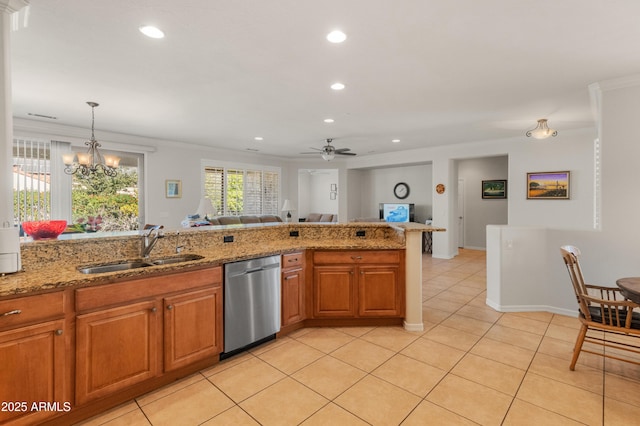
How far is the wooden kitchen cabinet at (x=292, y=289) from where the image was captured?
3.01 m

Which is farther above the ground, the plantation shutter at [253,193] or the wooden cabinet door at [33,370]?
the plantation shutter at [253,193]

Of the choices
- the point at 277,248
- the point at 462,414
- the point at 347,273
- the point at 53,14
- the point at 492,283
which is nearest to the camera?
the point at 462,414

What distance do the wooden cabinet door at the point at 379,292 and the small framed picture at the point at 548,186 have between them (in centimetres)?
446

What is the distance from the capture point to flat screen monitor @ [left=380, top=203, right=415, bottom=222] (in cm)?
876

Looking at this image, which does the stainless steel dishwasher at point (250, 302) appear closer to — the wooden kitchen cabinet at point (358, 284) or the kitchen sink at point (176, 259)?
the kitchen sink at point (176, 259)

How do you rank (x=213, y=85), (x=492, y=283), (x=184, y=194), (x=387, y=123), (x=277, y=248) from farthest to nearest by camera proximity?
(x=184, y=194) < (x=387, y=123) < (x=492, y=283) < (x=213, y=85) < (x=277, y=248)

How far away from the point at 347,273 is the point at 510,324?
74.7 inches

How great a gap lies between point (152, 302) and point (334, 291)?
174 cm

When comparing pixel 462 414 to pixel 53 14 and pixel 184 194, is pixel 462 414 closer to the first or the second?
pixel 53 14

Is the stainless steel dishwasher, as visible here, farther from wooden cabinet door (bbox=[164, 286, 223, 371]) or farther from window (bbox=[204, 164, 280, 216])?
window (bbox=[204, 164, 280, 216])

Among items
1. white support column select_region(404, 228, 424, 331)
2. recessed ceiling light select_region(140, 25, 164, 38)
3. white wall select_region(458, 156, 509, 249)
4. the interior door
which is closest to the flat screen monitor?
the interior door

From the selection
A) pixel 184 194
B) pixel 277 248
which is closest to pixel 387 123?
pixel 277 248

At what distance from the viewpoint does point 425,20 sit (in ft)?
7.13

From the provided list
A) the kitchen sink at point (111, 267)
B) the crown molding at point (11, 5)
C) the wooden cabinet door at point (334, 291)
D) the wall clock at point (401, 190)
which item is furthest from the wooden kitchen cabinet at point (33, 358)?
the wall clock at point (401, 190)
